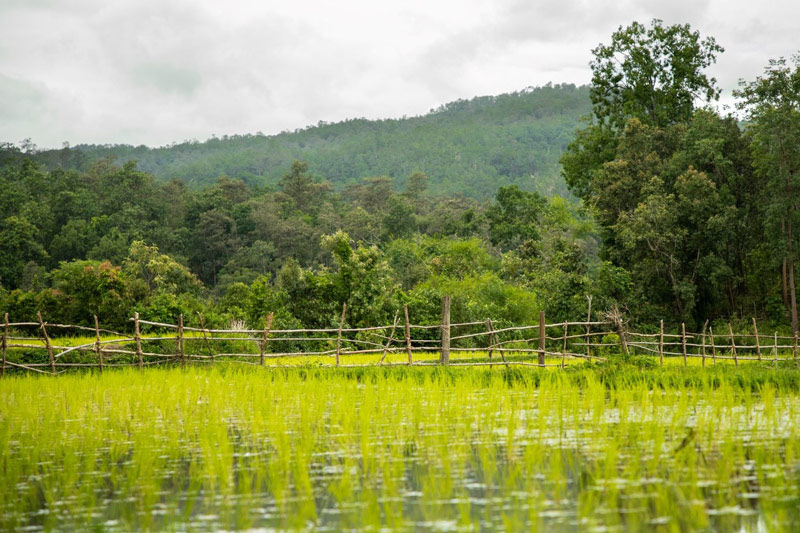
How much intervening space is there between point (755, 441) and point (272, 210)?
48.6 m

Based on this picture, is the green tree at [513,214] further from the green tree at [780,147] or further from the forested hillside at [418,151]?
the forested hillside at [418,151]

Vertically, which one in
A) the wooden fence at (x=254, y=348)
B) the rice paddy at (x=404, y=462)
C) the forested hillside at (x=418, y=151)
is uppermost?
the forested hillside at (x=418, y=151)

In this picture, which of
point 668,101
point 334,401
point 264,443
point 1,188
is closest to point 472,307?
point 668,101

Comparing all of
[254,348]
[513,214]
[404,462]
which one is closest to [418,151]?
[513,214]

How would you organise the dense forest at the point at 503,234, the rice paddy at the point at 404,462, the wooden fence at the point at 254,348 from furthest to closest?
the dense forest at the point at 503,234 < the wooden fence at the point at 254,348 < the rice paddy at the point at 404,462

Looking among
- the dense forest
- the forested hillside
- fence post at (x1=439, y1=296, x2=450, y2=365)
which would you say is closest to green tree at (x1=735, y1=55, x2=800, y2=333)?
the dense forest

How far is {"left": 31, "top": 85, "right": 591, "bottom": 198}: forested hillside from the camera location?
8369cm

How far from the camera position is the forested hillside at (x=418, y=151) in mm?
83688

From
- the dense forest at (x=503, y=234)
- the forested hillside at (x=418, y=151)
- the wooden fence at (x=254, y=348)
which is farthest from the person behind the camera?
the forested hillside at (x=418, y=151)

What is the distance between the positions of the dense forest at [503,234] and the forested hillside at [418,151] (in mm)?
23836

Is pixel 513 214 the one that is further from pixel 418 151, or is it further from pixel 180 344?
pixel 418 151

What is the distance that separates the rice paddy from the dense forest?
1428 cm

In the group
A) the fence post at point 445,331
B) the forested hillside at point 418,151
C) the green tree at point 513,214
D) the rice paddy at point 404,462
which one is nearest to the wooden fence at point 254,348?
the fence post at point 445,331

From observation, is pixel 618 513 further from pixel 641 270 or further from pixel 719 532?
pixel 641 270
